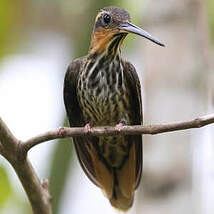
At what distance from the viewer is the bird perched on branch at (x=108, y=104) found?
5.10m

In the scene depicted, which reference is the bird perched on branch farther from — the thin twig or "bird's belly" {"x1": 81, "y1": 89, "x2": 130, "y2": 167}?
the thin twig

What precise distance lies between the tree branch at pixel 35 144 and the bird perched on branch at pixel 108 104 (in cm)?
118

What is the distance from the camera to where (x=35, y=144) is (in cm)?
374

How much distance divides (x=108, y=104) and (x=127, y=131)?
136 centimetres

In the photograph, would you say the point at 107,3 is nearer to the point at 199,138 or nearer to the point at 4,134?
the point at 199,138

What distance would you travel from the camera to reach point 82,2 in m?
6.42

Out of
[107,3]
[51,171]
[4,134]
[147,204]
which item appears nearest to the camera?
[4,134]

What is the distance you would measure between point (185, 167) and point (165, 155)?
18 cm

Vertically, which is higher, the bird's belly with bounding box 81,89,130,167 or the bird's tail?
the bird's belly with bounding box 81,89,130,167

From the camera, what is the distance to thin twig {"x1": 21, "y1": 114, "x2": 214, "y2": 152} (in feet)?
11.2

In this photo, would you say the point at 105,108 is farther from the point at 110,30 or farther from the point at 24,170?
the point at 24,170

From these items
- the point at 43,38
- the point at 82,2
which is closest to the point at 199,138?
the point at 82,2

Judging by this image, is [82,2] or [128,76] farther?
[82,2]

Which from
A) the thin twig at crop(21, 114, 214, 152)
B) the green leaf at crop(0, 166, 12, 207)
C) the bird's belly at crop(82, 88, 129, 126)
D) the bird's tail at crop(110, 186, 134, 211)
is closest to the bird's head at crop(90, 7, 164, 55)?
the bird's belly at crop(82, 88, 129, 126)
